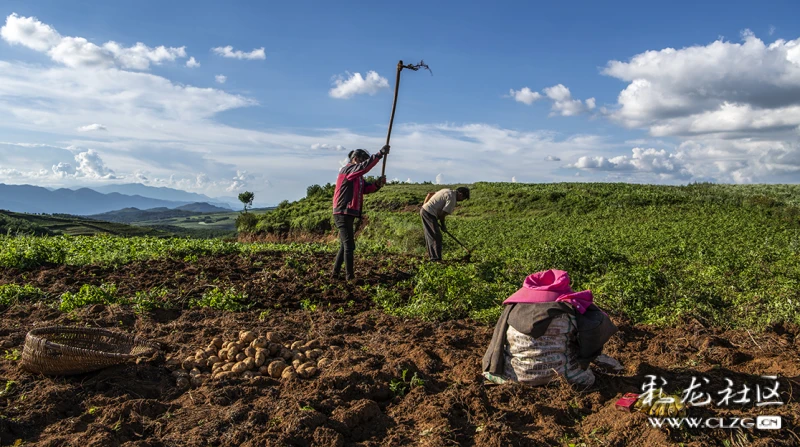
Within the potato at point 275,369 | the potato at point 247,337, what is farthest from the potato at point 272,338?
the potato at point 275,369

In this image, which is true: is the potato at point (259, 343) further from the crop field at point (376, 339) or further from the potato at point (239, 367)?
the potato at point (239, 367)

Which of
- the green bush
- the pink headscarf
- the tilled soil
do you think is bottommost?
the tilled soil

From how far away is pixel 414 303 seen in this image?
7.57 metres

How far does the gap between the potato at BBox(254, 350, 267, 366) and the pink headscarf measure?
224 cm

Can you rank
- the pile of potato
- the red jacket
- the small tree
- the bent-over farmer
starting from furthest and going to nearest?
the small tree
the bent-over farmer
the red jacket
the pile of potato

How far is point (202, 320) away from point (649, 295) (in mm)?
5953

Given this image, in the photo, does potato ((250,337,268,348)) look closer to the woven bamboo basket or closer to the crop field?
the crop field

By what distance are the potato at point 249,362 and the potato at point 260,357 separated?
1.2 inches

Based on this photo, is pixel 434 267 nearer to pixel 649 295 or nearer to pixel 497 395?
pixel 649 295

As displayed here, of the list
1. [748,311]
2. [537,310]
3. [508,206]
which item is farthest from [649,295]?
[508,206]

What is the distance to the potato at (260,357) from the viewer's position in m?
4.97

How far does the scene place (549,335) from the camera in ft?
14.2

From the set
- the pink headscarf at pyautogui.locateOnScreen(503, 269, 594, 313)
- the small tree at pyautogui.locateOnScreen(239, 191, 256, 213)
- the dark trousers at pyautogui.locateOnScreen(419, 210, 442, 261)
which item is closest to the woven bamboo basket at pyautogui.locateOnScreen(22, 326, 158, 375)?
the pink headscarf at pyautogui.locateOnScreen(503, 269, 594, 313)

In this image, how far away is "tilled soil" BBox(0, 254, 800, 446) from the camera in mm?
3670
